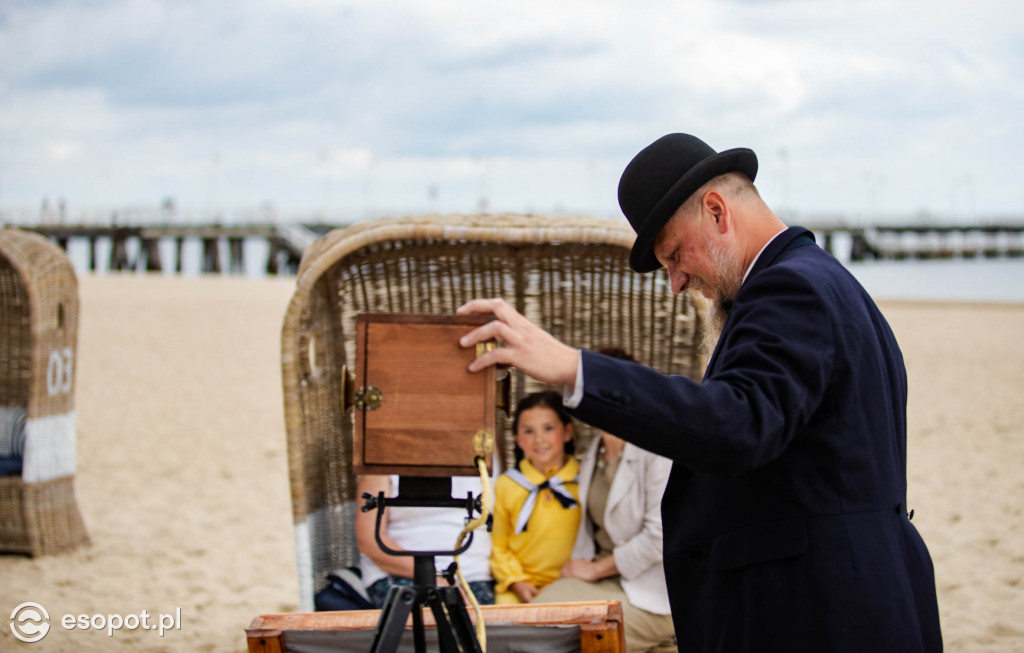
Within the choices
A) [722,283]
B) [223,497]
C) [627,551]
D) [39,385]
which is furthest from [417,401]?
[223,497]

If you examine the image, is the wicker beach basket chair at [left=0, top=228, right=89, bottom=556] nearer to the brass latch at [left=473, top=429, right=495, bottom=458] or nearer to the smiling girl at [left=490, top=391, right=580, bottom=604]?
the smiling girl at [left=490, top=391, right=580, bottom=604]

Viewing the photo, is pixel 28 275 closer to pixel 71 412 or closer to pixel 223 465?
pixel 71 412

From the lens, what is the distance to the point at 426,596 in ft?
6.45

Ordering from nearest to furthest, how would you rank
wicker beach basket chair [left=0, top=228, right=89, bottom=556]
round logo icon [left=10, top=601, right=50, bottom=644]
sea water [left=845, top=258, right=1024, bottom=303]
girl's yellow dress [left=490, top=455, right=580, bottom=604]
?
girl's yellow dress [left=490, top=455, right=580, bottom=604] < round logo icon [left=10, top=601, right=50, bottom=644] < wicker beach basket chair [left=0, top=228, right=89, bottom=556] < sea water [left=845, top=258, right=1024, bottom=303]

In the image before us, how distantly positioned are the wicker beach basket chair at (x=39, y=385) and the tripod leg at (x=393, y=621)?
368 cm

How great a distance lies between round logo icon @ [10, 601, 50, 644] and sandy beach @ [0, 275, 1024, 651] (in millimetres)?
43

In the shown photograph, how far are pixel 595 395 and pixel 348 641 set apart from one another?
4.86 ft

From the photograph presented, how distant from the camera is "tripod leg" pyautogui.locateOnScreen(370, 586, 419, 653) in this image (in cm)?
190

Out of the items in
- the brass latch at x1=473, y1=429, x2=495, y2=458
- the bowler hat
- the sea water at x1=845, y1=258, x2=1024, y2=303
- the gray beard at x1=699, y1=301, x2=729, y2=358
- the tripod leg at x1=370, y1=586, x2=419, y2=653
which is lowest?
the tripod leg at x1=370, y1=586, x2=419, y2=653

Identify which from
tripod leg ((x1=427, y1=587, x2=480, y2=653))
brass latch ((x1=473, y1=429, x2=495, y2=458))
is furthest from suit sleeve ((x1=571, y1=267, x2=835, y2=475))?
tripod leg ((x1=427, y1=587, x2=480, y2=653))

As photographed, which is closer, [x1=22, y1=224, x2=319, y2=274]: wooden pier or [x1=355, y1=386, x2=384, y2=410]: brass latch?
[x1=355, y1=386, x2=384, y2=410]: brass latch

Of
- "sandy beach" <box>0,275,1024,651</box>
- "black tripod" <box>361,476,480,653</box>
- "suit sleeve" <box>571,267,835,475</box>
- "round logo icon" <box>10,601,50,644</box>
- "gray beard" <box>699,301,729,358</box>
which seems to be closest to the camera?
"suit sleeve" <box>571,267,835,475</box>

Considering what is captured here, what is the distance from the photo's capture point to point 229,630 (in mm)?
4207

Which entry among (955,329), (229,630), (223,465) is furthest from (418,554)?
(955,329)
